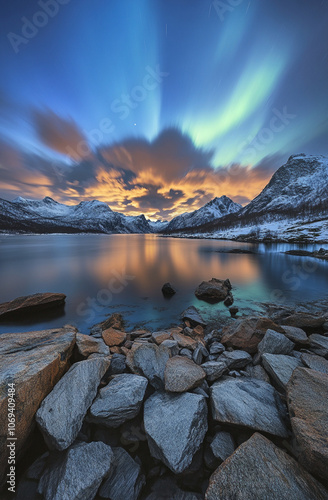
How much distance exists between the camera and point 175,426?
11.7 feet

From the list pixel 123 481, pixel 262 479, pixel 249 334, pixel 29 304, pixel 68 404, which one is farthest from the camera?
pixel 29 304

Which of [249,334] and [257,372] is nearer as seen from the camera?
[257,372]

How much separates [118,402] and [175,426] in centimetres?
139

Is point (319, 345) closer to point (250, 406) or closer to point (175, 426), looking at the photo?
point (250, 406)

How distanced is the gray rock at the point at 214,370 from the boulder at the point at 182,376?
488 mm

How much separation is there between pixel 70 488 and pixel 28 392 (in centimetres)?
182

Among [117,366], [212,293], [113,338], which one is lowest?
[212,293]

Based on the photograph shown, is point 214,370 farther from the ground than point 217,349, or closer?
farther from the ground

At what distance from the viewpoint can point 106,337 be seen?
8055 mm

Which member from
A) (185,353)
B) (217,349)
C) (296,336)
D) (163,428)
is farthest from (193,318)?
(163,428)

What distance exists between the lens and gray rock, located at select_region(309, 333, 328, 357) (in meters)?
6.18

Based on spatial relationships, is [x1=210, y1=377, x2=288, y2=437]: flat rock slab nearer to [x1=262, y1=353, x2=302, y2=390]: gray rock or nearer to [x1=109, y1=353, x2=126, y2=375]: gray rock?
[x1=262, y1=353, x2=302, y2=390]: gray rock

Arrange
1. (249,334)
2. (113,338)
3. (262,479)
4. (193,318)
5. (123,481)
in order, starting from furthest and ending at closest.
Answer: (193,318), (113,338), (249,334), (123,481), (262,479)

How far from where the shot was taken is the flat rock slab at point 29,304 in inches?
470
